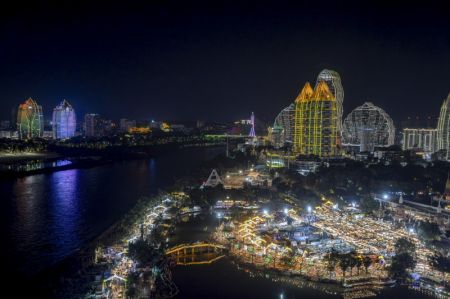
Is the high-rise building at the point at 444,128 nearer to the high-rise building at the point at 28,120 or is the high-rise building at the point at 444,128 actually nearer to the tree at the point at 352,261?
the tree at the point at 352,261

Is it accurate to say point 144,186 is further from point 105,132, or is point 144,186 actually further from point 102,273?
point 105,132

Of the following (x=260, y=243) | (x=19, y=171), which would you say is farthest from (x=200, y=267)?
(x=19, y=171)

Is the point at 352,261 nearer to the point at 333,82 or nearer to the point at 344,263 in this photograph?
the point at 344,263

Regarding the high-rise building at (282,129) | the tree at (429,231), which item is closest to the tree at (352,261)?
the tree at (429,231)

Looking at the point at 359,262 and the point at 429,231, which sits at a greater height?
the point at 429,231

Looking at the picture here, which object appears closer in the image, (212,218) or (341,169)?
(212,218)

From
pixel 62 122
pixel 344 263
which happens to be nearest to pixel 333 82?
pixel 344 263
